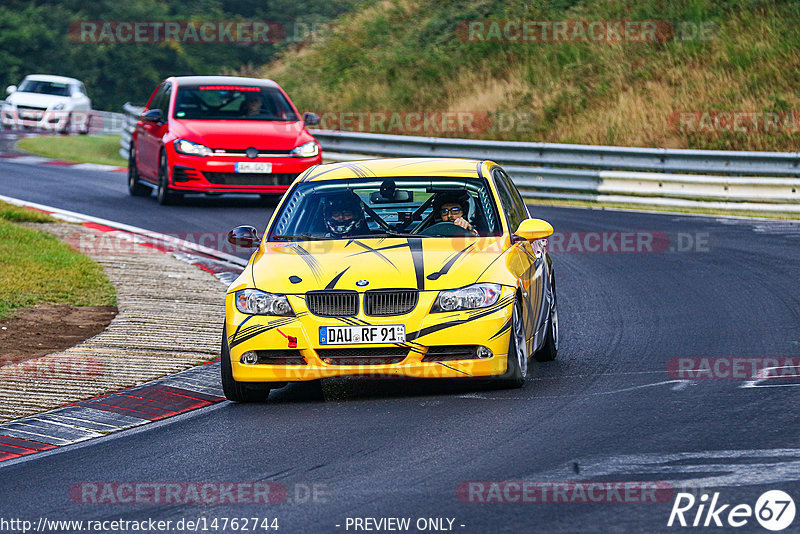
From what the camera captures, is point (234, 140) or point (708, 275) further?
point (234, 140)

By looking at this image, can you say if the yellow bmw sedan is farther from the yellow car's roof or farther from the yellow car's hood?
the yellow car's roof

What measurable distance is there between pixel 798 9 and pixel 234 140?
1642 centimetres

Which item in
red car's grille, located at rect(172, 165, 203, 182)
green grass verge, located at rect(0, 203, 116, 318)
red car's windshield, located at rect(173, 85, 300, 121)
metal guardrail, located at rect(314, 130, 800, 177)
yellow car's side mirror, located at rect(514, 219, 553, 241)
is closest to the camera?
yellow car's side mirror, located at rect(514, 219, 553, 241)

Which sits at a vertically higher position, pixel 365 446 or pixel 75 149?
pixel 75 149

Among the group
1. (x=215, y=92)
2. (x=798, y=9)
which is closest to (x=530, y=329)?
(x=215, y=92)

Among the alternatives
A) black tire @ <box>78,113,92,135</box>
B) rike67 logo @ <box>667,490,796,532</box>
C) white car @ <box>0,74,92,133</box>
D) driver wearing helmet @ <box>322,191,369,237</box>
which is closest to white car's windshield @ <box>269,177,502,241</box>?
driver wearing helmet @ <box>322,191,369,237</box>

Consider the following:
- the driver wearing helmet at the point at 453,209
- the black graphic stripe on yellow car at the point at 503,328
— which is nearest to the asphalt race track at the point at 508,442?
the black graphic stripe on yellow car at the point at 503,328

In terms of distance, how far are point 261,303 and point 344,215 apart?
4.34 ft

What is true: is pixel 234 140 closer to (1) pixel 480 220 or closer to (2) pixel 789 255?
(2) pixel 789 255

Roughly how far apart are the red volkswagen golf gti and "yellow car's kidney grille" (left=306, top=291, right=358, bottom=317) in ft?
35.7

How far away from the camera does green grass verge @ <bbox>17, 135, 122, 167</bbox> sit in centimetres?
2970

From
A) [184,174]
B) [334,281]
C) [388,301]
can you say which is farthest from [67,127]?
[388,301]

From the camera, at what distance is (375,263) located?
340 inches

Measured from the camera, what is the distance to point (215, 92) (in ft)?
67.4
